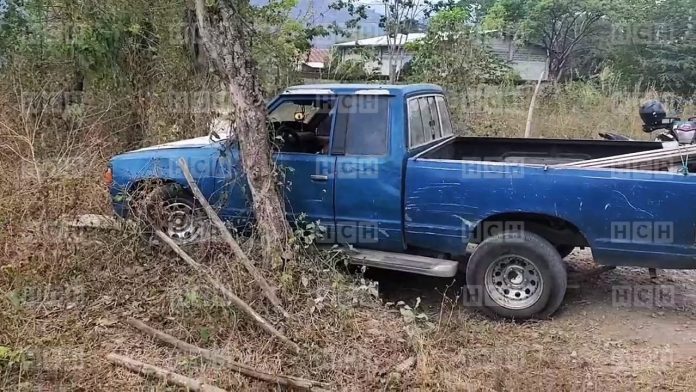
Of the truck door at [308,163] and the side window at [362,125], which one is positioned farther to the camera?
the truck door at [308,163]

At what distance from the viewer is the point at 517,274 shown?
4.79 m

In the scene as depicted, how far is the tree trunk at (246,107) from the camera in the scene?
482 cm

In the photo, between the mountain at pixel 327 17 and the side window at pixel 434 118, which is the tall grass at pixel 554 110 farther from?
the side window at pixel 434 118

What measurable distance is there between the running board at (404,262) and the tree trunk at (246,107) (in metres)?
0.67

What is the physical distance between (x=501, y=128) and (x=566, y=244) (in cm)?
598

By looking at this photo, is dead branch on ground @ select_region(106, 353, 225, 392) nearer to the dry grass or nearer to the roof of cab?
the dry grass

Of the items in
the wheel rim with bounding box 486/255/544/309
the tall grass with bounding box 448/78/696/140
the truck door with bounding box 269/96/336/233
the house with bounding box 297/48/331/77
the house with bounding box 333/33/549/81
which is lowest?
the wheel rim with bounding box 486/255/544/309

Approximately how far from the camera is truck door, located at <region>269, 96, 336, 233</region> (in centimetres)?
509

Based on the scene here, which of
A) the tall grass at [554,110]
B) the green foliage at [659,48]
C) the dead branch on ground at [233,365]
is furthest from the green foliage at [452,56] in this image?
the dead branch on ground at [233,365]

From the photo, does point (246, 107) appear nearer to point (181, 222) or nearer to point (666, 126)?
point (181, 222)

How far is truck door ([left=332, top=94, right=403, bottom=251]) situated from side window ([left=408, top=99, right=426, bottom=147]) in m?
0.20

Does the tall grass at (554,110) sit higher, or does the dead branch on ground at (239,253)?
the tall grass at (554,110)

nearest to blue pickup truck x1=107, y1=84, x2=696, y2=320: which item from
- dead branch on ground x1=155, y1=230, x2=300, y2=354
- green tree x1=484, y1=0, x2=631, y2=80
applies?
dead branch on ground x1=155, y1=230, x2=300, y2=354

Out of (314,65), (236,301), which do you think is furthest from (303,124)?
(314,65)
